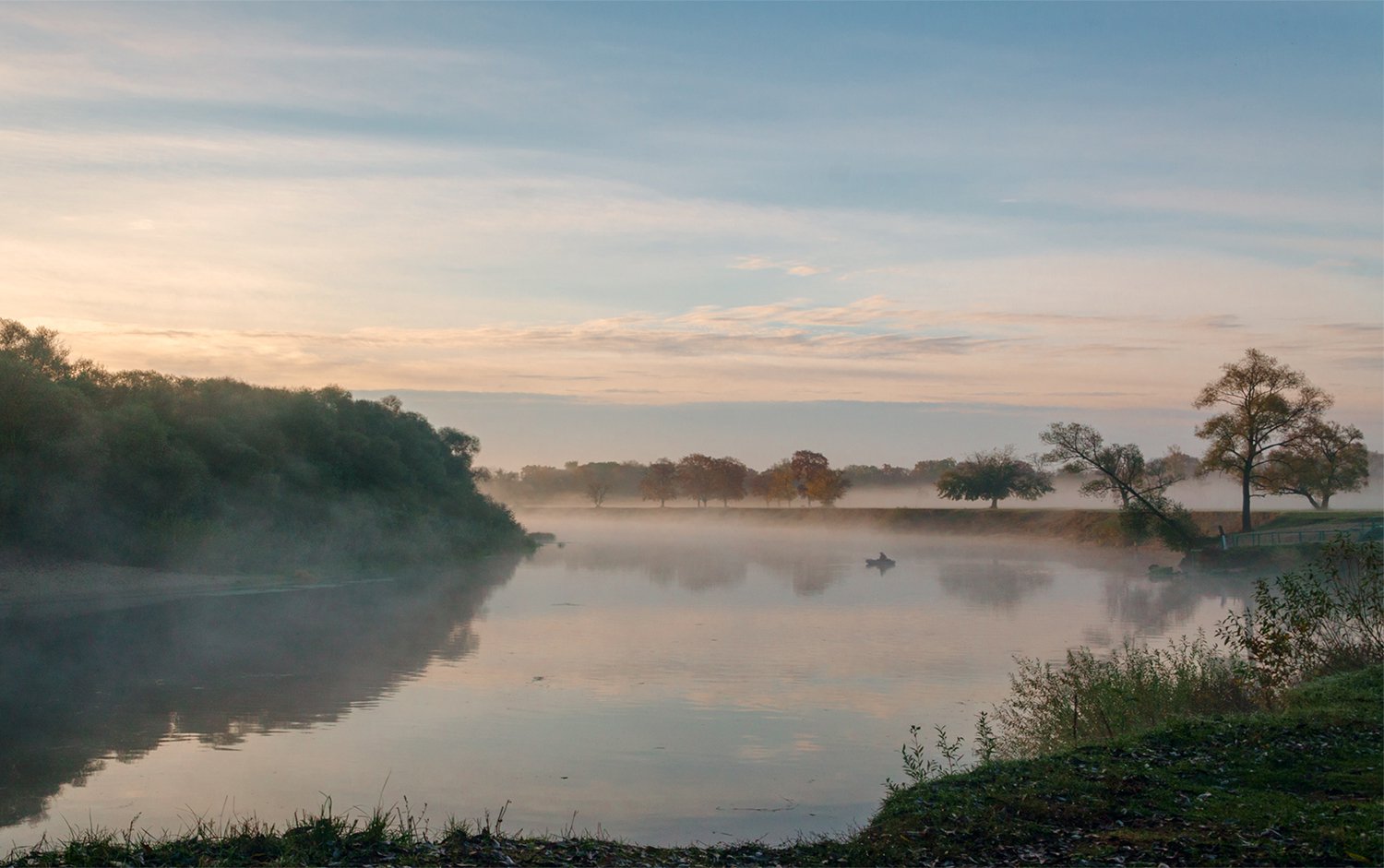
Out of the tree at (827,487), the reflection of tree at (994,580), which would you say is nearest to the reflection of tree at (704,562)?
the reflection of tree at (994,580)

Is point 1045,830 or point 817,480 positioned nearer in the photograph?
point 1045,830

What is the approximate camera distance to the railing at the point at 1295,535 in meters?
46.6

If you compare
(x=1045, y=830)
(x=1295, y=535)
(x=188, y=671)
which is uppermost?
(x=1295, y=535)

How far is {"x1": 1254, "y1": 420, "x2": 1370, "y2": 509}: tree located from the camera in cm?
5181

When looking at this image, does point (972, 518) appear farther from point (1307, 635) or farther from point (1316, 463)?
point (1307, 635)

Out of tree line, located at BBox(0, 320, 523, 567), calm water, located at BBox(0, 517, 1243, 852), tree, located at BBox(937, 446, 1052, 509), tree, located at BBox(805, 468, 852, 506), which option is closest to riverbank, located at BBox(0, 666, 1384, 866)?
calm water, located at BBox(0, 517, 1243, 852)

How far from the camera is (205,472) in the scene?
46.1m

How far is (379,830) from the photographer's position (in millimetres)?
8945

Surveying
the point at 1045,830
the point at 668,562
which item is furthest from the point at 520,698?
the point at 668,562

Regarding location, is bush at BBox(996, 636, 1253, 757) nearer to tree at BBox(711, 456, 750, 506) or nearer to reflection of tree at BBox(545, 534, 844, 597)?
reflection of tree at BBox(545, 534, 844, 597)

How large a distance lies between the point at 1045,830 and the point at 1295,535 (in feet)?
157

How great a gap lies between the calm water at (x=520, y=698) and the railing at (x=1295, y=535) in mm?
7009

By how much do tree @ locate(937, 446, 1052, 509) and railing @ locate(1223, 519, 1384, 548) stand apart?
4330cm

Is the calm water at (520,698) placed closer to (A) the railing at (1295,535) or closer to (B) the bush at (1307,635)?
(B) the bush at (1307,635)
